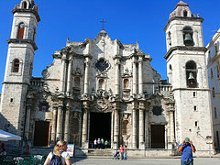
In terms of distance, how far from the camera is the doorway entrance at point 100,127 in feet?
93.5

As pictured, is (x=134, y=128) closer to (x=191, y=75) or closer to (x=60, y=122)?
(x=60, y=122)

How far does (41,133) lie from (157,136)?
37.0ft

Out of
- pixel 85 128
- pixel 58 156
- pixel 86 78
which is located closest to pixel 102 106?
pixel 85 128

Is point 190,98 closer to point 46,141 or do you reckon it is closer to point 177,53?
point 177,53

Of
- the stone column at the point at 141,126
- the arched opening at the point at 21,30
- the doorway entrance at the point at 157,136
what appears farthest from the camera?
the arched opening at the point at 21,30

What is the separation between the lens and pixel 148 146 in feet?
85.7

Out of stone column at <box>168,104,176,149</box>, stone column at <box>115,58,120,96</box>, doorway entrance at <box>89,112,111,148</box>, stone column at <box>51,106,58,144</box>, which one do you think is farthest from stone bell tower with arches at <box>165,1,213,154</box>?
stone column at <box>51,106,58,144</box>

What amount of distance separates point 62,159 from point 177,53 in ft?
77.5

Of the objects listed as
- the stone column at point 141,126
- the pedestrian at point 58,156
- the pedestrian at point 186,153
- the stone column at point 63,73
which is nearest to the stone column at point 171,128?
the stone column at point 141,126

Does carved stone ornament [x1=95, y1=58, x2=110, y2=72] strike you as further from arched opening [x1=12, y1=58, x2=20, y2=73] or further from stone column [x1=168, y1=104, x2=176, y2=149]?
arched opening [x1=12, y1=58, x2=20, y2=73]

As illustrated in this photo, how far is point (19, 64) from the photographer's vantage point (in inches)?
1030

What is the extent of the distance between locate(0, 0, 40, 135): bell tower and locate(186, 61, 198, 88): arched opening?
15.9 metres

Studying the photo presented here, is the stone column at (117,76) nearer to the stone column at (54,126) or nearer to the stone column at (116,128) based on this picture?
the stone column at (116,128)

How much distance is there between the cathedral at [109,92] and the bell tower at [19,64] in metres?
0.09
